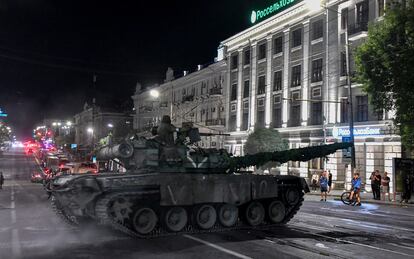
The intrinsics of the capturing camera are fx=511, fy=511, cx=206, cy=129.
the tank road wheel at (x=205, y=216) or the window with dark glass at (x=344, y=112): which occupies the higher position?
the window with dark glass at (x=344, y=112)

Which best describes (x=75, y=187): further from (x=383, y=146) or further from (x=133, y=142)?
(x=383, y=146)

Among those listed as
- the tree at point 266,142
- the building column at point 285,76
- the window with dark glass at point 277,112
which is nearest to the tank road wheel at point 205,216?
the tree at point 266,142

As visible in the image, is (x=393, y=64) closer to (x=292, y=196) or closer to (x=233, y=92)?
(x=292, y=196)

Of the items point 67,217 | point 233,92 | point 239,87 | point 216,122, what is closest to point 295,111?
point 239,87

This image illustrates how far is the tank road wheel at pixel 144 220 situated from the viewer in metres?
13.3

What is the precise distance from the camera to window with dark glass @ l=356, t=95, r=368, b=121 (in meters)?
35.9

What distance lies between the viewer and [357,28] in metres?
36.1

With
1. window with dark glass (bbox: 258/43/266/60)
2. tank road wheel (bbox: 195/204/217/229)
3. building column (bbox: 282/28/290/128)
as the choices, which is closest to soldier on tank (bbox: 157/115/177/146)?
tank road wheel (bbox: 195/204/217/229)

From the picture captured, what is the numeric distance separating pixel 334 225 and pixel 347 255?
531 centimetres

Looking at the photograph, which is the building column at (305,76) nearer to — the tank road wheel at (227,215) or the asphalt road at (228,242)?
the asphalt road at (228,242)

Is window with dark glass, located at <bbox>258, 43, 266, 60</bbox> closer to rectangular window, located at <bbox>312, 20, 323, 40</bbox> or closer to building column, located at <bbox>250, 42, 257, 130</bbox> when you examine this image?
building column, located at <bbox>250, 42, 257, 130</bbox>

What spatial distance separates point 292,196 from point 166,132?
459 cm

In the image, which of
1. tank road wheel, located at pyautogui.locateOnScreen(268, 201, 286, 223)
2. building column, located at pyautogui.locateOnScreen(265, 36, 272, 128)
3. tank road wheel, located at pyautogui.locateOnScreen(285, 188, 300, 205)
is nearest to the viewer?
tank road wheel, located at pyautogui.locateOnScreen(268, 201, 286, 223)

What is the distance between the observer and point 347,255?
1063 cm
